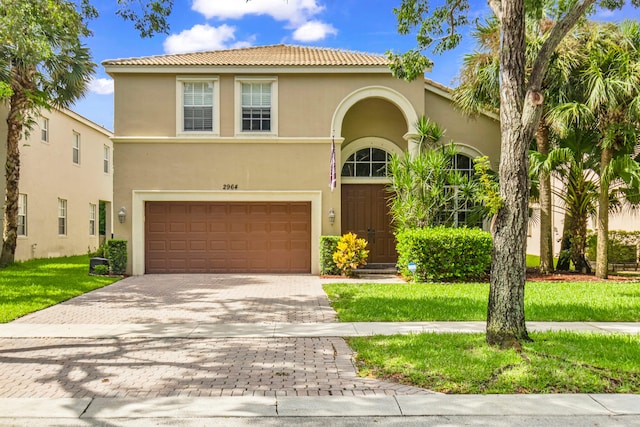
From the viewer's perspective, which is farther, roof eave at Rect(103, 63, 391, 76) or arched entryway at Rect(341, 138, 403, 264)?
arched entryway at Rect(341, 138, 403, 264)

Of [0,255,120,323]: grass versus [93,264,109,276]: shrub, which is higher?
[93,264,109,276]: shrub

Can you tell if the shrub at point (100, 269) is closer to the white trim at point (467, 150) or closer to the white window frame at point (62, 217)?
the white window frame at point (62, 217)

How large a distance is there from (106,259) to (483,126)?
13.2 metres

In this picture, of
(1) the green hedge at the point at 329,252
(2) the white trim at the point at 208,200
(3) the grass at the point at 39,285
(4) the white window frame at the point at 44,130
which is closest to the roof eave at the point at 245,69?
(2) the white trim at the point at 208,200

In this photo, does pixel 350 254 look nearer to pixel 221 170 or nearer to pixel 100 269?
pixel 221 170

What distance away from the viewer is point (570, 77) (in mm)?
15539

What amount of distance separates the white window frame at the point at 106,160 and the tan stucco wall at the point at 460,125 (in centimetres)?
2016

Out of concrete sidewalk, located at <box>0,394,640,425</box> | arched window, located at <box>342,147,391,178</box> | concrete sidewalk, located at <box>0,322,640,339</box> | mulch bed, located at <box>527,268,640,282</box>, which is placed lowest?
concrete sidewalk, located at <box>0,394,640,425</box>

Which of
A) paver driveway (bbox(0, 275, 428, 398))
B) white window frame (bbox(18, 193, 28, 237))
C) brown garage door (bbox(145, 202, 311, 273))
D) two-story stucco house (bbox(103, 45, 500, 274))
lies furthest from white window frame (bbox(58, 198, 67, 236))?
paver driveway (bbox(0, 275, 428, 398))

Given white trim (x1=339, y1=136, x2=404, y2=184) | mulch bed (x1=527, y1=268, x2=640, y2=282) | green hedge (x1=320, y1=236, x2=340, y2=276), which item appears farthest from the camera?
white trim (x1=339, y1=136, x2=404, y2=184)

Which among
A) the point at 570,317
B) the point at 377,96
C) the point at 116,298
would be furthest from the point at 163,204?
the point at 570,317

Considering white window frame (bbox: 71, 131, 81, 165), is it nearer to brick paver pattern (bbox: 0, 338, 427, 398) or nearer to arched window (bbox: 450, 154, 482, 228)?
arched window (bbox: 450, 154, 482, 228)

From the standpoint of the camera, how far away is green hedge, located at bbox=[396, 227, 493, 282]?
14750 mm

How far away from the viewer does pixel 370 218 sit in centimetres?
1856
